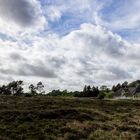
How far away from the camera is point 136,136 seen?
102 feet

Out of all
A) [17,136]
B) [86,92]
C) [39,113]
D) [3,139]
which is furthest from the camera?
[86,92]

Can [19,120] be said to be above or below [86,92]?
below

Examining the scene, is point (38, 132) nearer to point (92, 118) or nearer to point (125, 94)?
point (92, 118)

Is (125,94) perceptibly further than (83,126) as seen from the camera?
Yes

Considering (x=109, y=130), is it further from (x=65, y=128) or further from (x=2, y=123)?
(x=2, y=123)

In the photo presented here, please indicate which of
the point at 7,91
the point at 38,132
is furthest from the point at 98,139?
the point at 7,91

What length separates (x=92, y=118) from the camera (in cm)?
4266

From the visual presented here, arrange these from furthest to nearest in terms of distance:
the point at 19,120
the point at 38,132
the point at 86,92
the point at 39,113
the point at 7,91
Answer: the point at 7,91 → the point at 86,92 → the point at 39,113 → the point at 19,120 → the point at 38,132

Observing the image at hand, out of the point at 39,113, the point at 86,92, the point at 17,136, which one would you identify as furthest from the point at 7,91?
the point at 17,136

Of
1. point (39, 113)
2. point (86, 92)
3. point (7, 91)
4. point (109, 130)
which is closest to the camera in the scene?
point (109, 130)

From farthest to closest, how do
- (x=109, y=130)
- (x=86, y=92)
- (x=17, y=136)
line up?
(x=86, y=92)
(x=109, y=130)
(x=17, y=136)

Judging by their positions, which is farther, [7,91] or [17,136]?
[7,91]

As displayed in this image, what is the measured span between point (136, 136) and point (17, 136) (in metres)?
10.8

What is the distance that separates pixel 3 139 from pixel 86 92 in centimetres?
10740
